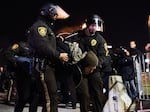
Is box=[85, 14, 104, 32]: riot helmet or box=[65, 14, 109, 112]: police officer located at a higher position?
box=[85, 14, 104, 32]: riot helmet

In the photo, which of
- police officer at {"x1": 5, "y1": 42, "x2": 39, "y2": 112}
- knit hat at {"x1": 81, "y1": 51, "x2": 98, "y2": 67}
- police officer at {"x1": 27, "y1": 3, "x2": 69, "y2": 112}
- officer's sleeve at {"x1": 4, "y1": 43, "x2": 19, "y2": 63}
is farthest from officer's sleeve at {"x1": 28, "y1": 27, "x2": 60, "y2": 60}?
officer's sleeve at {"x1": 4, "y1": 43, "x2": 19, "y2": 63}

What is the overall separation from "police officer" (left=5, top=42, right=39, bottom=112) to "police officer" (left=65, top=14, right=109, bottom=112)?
90 cm

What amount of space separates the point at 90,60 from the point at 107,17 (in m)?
11.5

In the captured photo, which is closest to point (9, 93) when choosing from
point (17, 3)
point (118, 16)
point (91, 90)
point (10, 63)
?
point (10, 63)

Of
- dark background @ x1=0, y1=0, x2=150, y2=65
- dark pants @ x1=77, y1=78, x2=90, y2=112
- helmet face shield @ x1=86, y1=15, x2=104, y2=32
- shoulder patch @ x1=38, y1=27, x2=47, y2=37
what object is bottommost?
dark pants @ x1=77, y1=78, x2=90, y2=112

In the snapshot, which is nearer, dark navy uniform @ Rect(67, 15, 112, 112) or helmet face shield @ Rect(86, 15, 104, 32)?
dark navy uniform @ Rect(67, 15, 112, 112)

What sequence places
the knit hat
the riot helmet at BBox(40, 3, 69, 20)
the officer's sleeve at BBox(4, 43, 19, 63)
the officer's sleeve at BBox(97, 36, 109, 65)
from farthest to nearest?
the officer's sleeve at BBox(4, 43, 19, 63) < the officer's sleeve at BBox(97, 36, 109, 65) < the knit hat < the riot helmet at BBox(40, 3, 69, 20)

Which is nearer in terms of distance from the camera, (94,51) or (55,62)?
(55,62)

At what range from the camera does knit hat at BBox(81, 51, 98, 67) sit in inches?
237

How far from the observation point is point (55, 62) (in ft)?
17.9

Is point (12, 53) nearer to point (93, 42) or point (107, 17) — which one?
point (93, 42)

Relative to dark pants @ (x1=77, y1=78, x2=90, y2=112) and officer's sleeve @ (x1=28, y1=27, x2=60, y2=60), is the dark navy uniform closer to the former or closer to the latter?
dark pants @ (x1=77, y1=78, x2=90, y2=112)

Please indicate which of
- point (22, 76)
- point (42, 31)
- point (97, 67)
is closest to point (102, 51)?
point (97, 67)

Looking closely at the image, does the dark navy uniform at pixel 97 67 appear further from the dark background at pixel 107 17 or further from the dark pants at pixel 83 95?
the dark background at pixel 107 17
